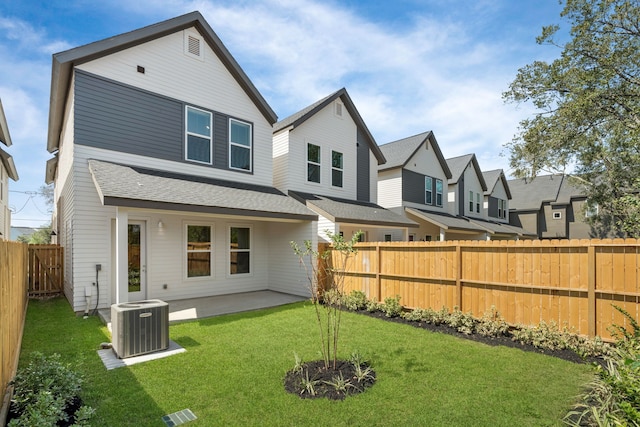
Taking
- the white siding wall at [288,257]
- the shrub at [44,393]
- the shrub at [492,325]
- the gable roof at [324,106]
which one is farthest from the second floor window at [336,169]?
the shrub at [44,393]

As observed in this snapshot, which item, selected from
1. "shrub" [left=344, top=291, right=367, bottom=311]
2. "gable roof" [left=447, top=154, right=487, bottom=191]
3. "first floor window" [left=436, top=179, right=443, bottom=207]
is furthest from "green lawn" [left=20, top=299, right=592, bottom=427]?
"gable roof" [left=447, top=154, right=487, bottom=191]

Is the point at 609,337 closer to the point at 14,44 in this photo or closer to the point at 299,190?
the point at 299,190

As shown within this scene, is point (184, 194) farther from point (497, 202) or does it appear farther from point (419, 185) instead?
point (497, 202)

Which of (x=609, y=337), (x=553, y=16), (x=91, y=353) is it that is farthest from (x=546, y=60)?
(x=91, y=353)

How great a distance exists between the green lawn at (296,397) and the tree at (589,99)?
34.3ft

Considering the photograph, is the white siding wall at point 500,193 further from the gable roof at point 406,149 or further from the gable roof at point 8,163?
the gable roof at point 8,163

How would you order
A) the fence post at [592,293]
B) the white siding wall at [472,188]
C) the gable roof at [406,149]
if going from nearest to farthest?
the fence post at [592,293], the gable roof at [406,149], the white siding wall at [472,188]

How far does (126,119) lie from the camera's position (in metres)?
8.83

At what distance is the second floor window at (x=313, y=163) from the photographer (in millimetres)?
13469

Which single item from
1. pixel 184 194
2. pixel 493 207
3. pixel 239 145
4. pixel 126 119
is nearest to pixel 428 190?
pixel 493 207

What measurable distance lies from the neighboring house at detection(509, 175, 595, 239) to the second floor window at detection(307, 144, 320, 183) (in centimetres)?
2422

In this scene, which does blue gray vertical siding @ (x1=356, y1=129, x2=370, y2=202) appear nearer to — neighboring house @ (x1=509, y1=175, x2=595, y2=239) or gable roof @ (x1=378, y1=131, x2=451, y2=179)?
gable roof @ (x1=378, y1=131, x2=451, y2=179)

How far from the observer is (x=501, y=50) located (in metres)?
11.0

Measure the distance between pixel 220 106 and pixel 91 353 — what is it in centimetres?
817
